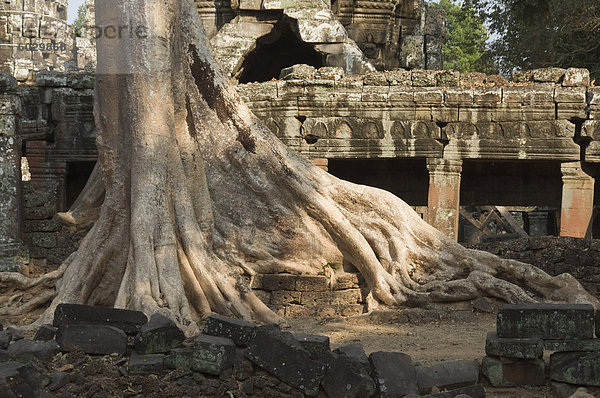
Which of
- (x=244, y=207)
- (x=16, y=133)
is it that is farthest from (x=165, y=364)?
(x=16, y=133)

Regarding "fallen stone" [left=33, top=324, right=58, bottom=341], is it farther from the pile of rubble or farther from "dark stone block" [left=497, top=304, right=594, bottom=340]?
"dark stone block" [left=497, top=304, right=594, bottom=340]

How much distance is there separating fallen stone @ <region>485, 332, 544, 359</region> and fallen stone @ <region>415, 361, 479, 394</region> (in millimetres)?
182

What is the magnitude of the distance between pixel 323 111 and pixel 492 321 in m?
4.53

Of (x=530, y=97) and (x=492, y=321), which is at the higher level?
(x=530, y=97)

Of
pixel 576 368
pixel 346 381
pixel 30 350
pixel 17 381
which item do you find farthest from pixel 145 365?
pixel 576 368

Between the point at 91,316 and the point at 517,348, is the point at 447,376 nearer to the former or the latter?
the point at 517,348

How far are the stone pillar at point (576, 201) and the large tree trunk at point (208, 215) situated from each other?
12.0ft

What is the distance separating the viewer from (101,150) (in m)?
6.91

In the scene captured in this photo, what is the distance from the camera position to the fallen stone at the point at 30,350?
4.55 meters

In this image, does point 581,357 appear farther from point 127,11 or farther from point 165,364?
point 127,11

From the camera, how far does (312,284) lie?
7.34m

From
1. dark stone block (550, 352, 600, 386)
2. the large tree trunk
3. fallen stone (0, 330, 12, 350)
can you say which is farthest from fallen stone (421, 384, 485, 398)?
fallen stone (0, 330, 12, 350)

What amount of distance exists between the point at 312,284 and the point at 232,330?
8.68ft

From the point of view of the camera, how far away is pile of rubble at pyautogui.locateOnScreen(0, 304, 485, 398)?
178 inches
